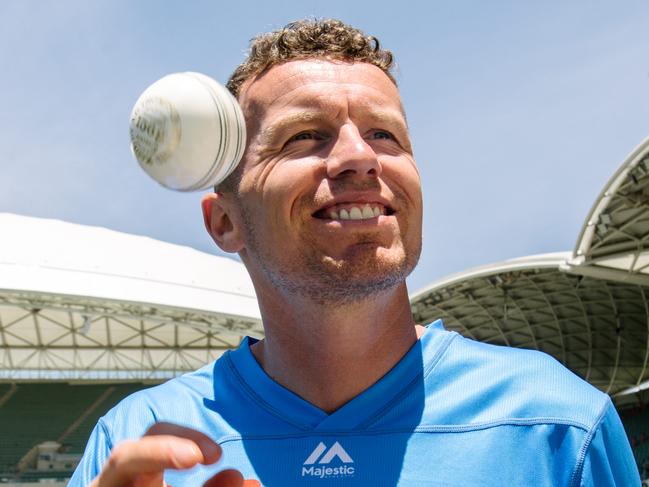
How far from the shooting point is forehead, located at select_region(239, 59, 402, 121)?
2.26m

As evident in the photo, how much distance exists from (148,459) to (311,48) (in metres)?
1.46

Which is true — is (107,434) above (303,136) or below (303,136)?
below

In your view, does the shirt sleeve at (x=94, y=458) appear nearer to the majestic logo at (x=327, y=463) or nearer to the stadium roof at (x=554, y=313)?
the majestic logo at (x=327, y=463)

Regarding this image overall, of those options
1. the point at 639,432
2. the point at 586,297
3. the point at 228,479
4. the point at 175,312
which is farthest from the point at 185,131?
the point at 639,432

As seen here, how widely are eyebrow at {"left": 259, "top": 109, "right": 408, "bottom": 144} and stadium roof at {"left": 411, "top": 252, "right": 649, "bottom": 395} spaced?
67.8 ft

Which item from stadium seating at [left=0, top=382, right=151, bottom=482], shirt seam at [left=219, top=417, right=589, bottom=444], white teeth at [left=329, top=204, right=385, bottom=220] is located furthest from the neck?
stadium seating at [left=0, top=382, right=151, bottom=482]

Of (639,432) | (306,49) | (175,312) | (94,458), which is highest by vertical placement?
(306,49)

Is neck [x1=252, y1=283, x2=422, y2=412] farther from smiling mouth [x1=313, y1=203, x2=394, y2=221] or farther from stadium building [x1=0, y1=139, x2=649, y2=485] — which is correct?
stadium building [x1=0, y1=139, x2=649, y2=485]

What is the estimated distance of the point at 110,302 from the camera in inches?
923

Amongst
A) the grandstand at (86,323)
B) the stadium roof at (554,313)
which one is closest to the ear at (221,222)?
the stadium roof at (554,313)

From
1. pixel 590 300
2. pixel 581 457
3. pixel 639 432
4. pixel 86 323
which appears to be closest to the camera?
pixel 581 457

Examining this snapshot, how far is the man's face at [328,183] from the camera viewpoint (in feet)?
6.84

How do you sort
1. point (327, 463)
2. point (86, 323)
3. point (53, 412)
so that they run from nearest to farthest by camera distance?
point (327, 463)
point (86, 323)
point (53, 412)

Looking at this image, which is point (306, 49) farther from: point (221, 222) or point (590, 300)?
point (590, 300)
